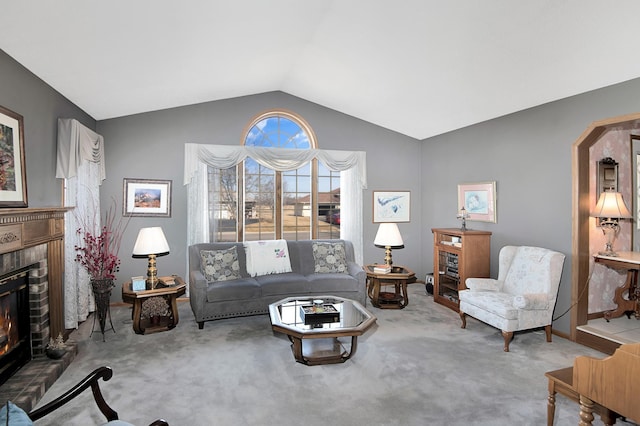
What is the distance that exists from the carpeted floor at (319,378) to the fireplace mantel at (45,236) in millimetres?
596

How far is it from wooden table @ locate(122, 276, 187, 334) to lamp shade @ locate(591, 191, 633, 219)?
4.81 metres

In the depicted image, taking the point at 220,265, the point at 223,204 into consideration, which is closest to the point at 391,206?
the point at 223,204

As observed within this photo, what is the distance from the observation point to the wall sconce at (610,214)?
386 centimetres

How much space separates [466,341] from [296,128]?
13.8 feet

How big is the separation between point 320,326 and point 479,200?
3.34 meters

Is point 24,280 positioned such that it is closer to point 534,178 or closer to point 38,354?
point 38,354

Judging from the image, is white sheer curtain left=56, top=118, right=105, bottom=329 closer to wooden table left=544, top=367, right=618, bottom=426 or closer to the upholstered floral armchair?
the upholstered floral armchair

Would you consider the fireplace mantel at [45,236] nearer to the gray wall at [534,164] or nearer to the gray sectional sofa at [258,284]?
the gray sectional sofa at [258,284]

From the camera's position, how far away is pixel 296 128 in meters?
6.38

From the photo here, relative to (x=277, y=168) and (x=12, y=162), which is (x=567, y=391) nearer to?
(x=12, y=162)

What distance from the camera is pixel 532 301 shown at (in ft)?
12.6

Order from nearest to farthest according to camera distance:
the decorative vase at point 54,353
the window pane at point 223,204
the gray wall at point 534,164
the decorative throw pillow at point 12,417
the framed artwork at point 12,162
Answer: the decorative throw pillow at point 12,417
the framed artwork at point 12,162
the decorative vase at point 54,353
the gray wall at point 534,164
the window pane at point 223,204

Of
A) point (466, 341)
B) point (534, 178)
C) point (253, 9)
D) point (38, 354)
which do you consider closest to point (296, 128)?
point (253, 9)

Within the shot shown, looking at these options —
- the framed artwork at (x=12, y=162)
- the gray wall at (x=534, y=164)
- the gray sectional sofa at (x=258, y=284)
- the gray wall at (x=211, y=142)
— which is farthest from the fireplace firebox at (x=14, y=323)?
the gray wall at (x=534, y=164)
